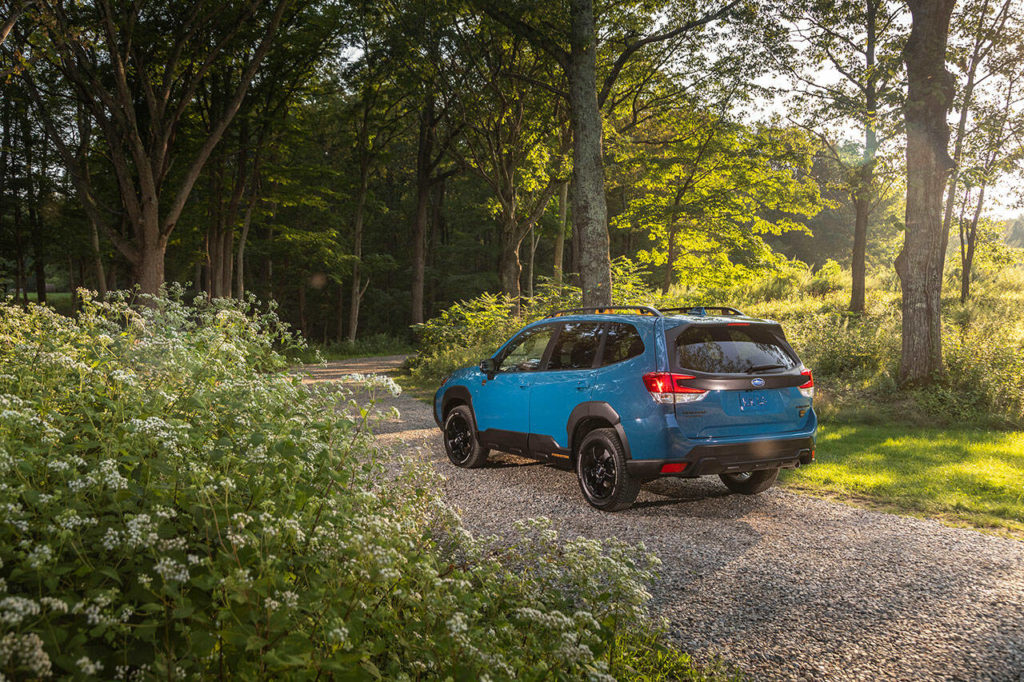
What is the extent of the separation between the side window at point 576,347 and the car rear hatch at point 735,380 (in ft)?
3.19

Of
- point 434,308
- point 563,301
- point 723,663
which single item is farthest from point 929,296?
point 434,308

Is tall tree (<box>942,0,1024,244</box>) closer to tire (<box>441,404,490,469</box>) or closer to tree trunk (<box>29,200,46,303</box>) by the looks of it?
tire (<box>441,404,490,469</box>)

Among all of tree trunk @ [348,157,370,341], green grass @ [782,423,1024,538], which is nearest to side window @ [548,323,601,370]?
green grass @ [782,423,1024,538]

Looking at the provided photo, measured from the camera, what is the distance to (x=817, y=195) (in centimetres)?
2258

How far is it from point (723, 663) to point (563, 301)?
13.5 meters

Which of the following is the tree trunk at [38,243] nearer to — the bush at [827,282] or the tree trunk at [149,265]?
the tree trunk at [149,265]

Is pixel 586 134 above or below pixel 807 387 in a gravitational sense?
above

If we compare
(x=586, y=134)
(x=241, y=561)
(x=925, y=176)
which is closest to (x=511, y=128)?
(x=586, y=134)

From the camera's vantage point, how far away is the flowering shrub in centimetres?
218

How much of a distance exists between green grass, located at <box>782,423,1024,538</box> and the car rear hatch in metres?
1.57

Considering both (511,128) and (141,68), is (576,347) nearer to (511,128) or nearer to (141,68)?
(141,68)

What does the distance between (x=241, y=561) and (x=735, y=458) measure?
427cm

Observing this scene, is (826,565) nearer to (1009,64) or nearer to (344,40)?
(1009,64)

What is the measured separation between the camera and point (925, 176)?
11148mm
